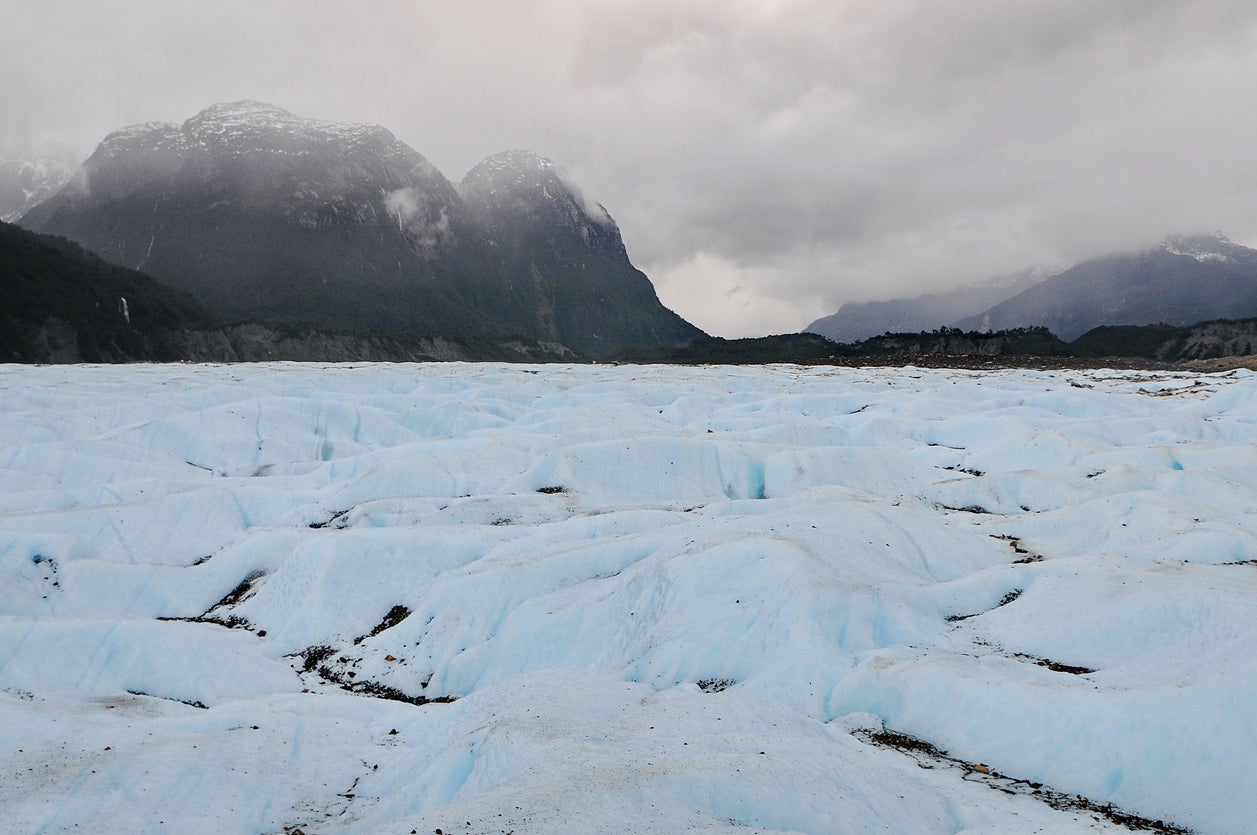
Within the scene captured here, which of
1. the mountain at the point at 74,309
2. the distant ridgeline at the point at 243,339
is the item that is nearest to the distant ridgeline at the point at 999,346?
the distant ridgeline at the point at 243,339

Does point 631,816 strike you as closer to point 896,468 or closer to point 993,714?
point 993,714

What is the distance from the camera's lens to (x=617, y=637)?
45.4 ft

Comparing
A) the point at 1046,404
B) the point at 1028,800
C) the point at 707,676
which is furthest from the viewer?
the point at 1046,404

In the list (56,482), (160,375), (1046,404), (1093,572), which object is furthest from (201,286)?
(1093,572)

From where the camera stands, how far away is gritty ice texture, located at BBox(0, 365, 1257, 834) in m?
7.96

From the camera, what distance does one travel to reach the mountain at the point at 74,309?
92.6 metres

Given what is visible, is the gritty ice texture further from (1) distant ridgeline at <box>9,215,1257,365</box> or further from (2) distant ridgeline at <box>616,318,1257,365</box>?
(2) distant ridgeline at <box>616,318,1257,365</box>

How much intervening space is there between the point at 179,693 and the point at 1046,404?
46.5 metres

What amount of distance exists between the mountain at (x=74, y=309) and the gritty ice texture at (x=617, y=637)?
8243 centimetres

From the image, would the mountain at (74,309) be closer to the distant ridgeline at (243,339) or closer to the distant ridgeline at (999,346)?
the distant ridgeline at (243,339)

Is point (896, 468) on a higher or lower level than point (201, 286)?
lower

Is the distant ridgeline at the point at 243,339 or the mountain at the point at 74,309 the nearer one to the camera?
the mountain at the point at 74,309

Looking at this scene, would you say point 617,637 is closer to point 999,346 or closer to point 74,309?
point 74,309

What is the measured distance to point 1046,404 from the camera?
44.0 meters
